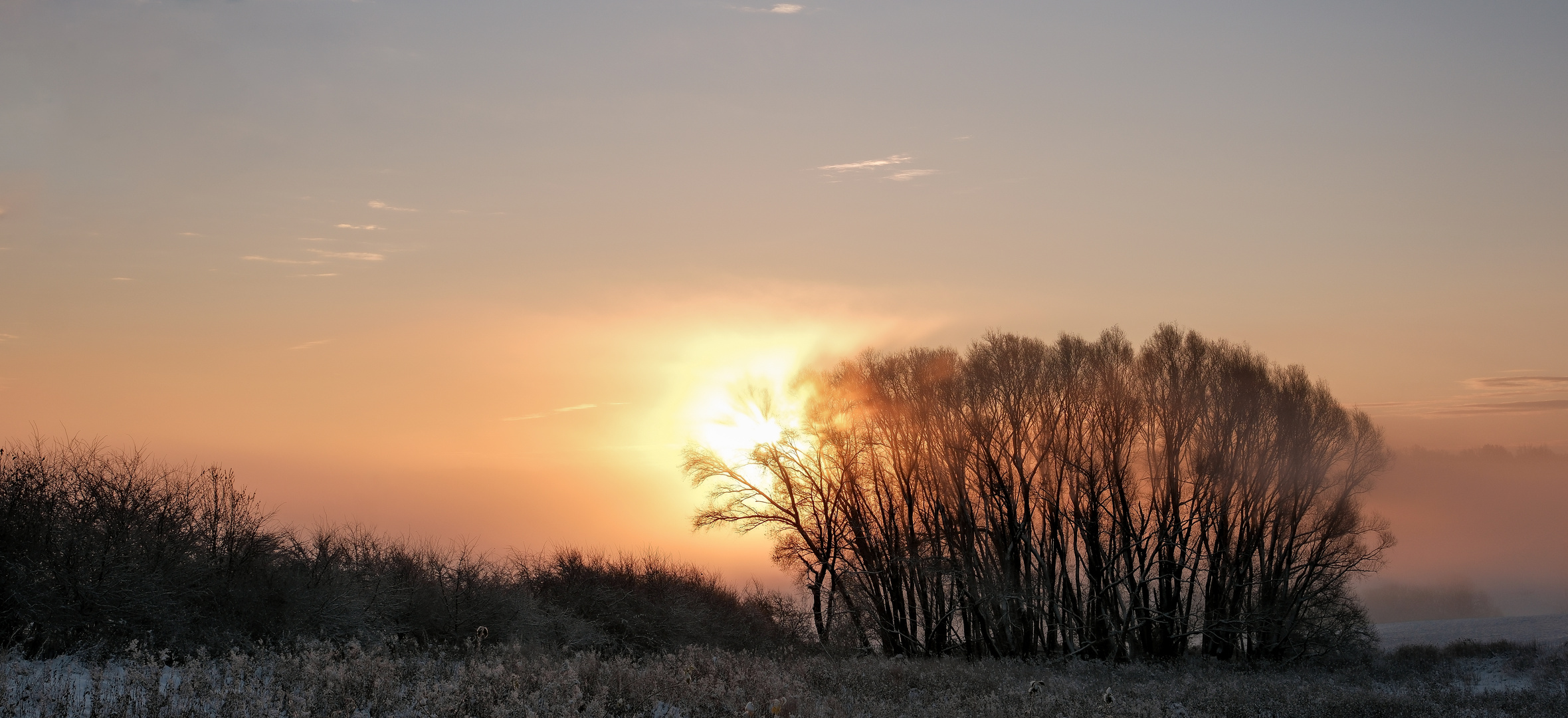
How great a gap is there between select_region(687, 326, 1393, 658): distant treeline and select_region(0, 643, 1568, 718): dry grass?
8570 millimetres

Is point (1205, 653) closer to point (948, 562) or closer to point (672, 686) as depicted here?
point (948, 562)

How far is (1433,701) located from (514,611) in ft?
92.6

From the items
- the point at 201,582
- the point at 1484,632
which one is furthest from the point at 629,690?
the point at 1484,632

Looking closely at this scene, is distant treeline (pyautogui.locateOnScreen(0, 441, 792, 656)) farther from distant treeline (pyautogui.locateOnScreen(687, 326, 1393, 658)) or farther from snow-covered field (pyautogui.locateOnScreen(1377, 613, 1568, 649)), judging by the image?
snow-covered field (pyautogui.locateOnScreen(1377, 613, 1568, 649))

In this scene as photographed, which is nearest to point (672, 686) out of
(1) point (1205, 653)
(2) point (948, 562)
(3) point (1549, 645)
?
(2) point (948, 562)

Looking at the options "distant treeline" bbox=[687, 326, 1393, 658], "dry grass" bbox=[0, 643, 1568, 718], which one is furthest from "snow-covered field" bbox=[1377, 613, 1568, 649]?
"dry grass" bbox=[0, 643, 1568, 718]

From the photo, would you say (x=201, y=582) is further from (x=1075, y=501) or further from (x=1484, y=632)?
(x=1484, y=632)

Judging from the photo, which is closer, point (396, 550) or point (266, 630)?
point (266, 630)

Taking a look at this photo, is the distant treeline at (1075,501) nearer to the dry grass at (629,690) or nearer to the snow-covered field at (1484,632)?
the dry grass at (629,690)

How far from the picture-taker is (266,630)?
21.4m

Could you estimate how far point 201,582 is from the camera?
66.6 feet

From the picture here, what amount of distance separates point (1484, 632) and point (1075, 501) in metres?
41.6

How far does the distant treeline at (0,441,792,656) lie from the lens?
54.3 ft

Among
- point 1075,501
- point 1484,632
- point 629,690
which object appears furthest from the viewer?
point 1484,632
